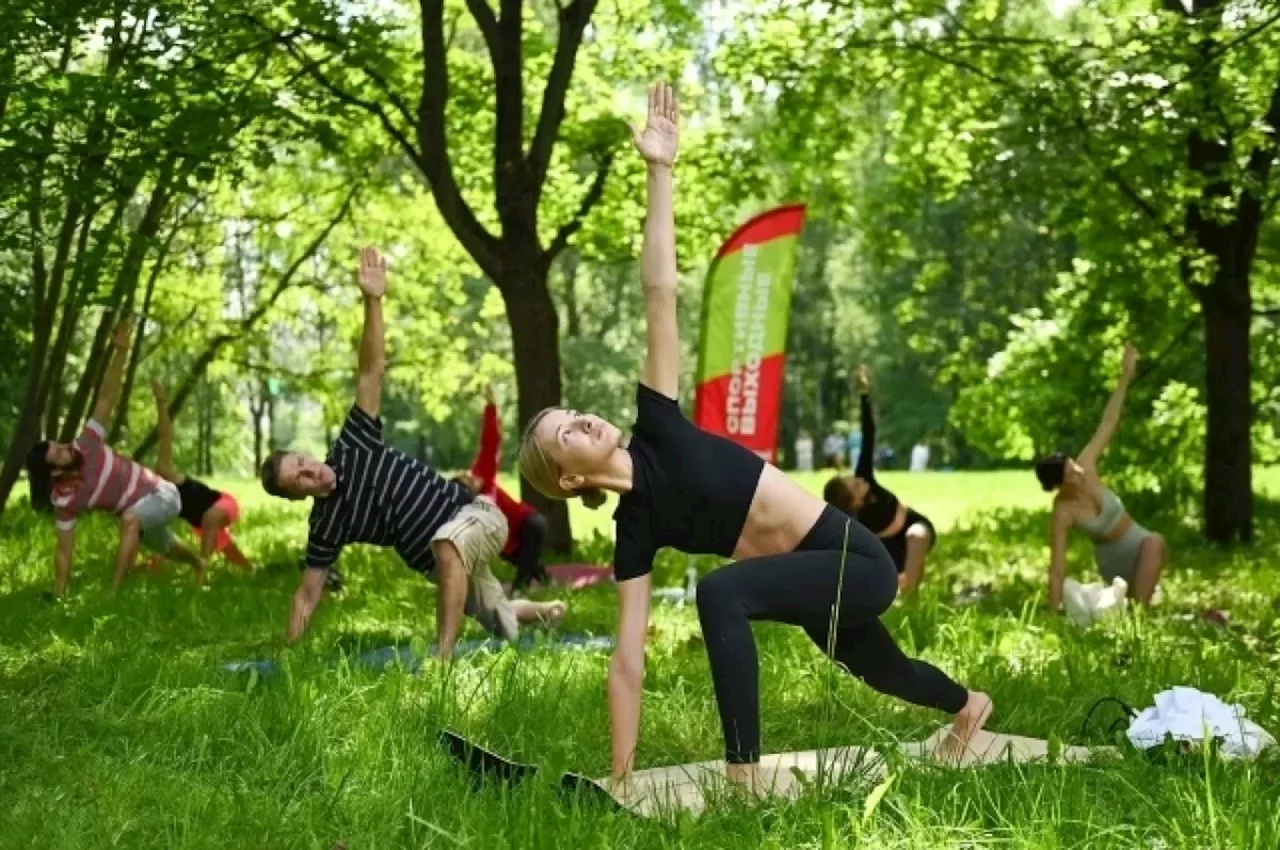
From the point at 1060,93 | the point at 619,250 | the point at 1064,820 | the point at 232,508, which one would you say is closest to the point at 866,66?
the point at 619,250

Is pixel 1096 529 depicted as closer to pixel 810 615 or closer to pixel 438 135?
pixel 810 615

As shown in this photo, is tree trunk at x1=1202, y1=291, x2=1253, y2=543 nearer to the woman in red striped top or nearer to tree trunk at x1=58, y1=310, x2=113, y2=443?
the woman in red striped top

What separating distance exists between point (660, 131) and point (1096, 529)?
19.8 ft

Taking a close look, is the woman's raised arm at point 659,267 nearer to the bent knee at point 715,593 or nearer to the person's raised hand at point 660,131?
the person's raised hand at point 660,131

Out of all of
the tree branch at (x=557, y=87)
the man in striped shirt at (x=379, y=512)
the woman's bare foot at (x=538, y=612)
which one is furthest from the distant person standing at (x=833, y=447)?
the man in striped shirt at (x=379, y=512)

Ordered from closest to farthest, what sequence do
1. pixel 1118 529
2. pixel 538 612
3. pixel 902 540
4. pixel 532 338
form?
pixel 538 612
pixel 1118 529
pixel 902 540
pixel 532 338

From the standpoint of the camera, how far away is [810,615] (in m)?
4.73

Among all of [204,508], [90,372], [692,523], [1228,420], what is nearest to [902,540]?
[204,508]

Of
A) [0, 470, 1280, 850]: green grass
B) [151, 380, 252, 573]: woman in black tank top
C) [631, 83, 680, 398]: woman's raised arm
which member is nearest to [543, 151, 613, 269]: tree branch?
[151, 380, 252, 573]: woman in black tank top

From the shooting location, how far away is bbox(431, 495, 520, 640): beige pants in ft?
24.6

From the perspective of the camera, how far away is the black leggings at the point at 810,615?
14.8ft

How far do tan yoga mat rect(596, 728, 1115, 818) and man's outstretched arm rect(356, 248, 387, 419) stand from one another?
293 cm

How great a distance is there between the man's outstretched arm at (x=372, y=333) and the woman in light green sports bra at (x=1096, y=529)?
13.9 ft

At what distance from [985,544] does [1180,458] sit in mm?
3471
